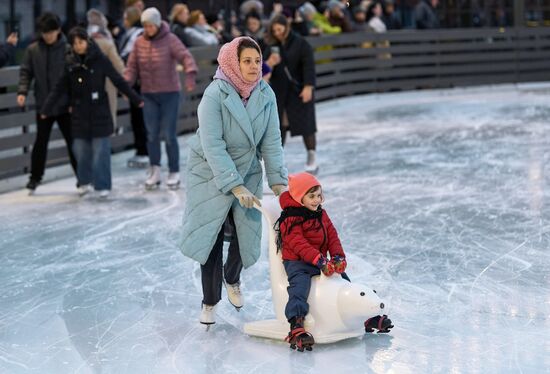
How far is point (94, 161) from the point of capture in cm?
927

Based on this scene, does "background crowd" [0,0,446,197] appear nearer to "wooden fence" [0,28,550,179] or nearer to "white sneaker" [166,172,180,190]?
"white sneaker" [166,172,180,190]

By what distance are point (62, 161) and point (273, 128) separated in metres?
6.08

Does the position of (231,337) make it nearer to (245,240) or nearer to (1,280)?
(245,240)

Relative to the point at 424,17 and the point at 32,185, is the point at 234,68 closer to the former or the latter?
the point at 32,185

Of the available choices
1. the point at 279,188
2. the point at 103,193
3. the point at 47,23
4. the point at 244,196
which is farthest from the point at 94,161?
the point at 244,196

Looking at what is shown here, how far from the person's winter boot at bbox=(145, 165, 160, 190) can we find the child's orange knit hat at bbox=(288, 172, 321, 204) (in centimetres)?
481

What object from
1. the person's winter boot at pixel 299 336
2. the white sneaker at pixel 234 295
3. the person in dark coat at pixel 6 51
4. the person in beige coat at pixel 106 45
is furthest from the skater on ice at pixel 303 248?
the person in dark coat at pixel 6 51

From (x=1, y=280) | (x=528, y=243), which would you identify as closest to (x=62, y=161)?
(x=1, y=280)

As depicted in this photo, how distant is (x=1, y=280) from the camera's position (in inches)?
261

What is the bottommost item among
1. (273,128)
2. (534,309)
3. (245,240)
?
(534,309)

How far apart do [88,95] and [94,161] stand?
1.91 feet

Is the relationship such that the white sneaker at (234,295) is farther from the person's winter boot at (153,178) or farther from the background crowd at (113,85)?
the person's winter boot at (153,178)

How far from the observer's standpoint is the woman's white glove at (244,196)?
5.05m

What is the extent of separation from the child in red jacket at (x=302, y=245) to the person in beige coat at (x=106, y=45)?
5.20 m
